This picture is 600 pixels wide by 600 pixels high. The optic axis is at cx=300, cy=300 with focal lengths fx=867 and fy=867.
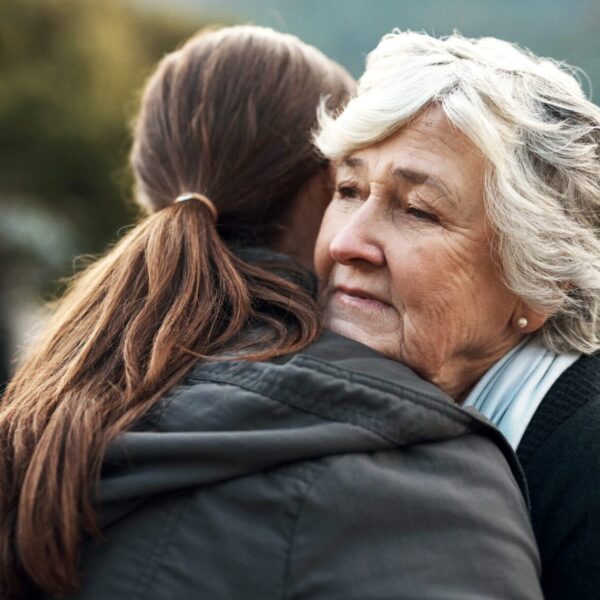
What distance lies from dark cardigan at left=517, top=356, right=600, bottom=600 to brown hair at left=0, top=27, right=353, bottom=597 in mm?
636

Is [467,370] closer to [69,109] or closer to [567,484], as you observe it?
[567,484]

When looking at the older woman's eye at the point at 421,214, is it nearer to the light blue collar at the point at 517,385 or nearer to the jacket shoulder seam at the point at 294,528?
the light blue collar at the point at 517,385

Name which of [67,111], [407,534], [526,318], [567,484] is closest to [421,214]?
[526,318]

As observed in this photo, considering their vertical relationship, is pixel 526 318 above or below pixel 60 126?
above

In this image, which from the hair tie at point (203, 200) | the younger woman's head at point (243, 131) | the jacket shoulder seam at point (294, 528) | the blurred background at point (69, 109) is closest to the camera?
the jacket shoulder seam at point (294, 528)

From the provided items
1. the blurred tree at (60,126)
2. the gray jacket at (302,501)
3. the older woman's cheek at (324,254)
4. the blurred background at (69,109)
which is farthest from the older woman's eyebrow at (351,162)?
the blurred tree at (60,126)

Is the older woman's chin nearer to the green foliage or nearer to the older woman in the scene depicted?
the older woman

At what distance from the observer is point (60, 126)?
8070 mm

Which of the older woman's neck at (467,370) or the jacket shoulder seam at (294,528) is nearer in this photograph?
the jacket shoulder seam at (294,528)

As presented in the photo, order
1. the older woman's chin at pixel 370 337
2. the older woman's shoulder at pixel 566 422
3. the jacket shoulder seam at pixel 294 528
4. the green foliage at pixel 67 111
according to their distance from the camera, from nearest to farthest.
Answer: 1. the jacket shoulder seam at pixel 294 528
2. the older woman's shoulder at pixel 566 422
3. the older woman's chin at pixel 370 337
4. the green foliage at pixel 67 111

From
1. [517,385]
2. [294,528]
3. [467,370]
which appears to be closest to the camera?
[294,528]

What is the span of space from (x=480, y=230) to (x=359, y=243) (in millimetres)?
298

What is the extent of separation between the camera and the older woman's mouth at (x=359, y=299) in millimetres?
2113

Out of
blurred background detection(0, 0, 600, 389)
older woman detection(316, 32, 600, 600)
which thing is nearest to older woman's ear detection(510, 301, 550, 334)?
older woman detection(316, 32, 600, 600)
